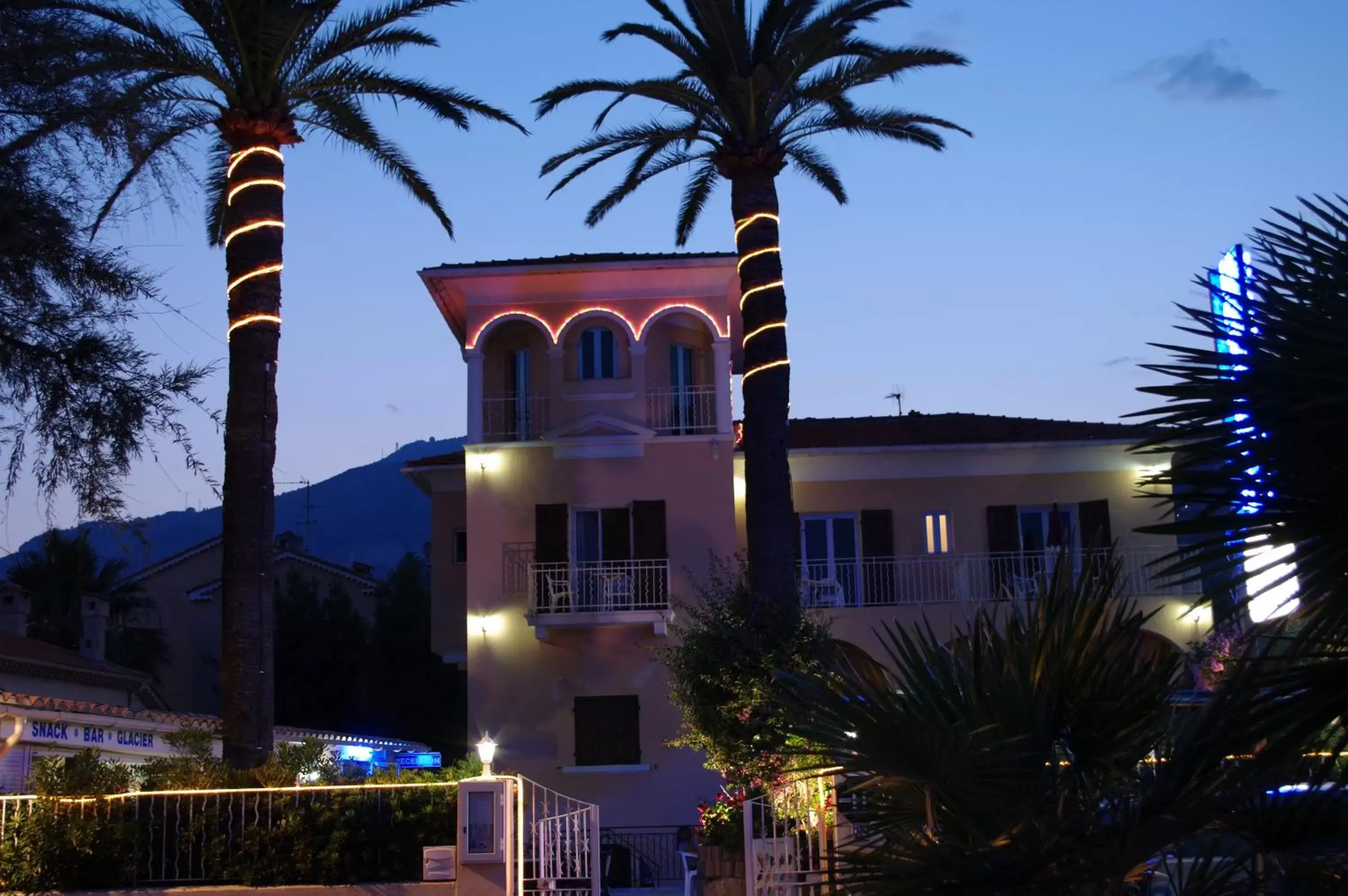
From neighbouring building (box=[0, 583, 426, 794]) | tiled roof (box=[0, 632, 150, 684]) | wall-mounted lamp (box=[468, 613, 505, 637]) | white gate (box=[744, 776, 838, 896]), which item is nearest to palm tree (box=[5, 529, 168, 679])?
neighbouring building (box=[0, 583, 426, 794])

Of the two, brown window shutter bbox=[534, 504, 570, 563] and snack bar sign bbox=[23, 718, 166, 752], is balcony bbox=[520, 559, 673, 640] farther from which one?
snack bar sign bbox=[23, 718, 166, 752]

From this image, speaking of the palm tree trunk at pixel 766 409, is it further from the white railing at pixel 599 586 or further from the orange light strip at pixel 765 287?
the white railing at pixel 599 586

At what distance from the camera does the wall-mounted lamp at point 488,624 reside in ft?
89.2

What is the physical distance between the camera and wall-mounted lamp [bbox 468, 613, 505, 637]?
27.2 m

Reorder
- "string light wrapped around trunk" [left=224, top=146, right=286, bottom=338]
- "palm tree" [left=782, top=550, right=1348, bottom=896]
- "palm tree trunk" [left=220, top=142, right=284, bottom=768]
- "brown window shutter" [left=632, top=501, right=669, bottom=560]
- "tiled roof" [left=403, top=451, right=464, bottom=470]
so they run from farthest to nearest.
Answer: "tiled roof" [left=403, top=451, right=464, bottom=470] < "brown window shutter" [left=632, top=501, right=669, bottom=560] < "string light wrapped around trunk" [left=224, top=146, right=286, bottom=338] < "palm tree trunk" [left=220, top=142, right=284, bottom=768] < "palm tree" [left=782, top=550, right=1348, bottom=896]

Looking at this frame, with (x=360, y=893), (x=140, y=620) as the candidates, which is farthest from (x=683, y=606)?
(x=140, y=620)

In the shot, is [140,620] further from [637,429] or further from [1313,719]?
[1313,719]

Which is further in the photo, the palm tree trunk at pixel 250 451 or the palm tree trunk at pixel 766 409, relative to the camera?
the palm tree trunk at pixel 766 409

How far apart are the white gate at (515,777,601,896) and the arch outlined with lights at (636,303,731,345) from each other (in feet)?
40.1

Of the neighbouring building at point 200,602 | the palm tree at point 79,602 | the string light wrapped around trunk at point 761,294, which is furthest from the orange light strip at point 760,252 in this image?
the neighbouring building at point 200,602

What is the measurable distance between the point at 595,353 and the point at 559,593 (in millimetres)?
4681

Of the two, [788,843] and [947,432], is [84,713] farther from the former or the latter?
[947,432]

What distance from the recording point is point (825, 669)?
7777mm

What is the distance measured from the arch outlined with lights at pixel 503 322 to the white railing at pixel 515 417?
1025mm
